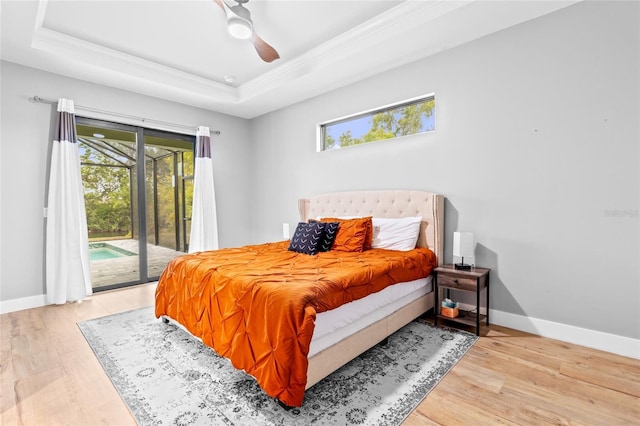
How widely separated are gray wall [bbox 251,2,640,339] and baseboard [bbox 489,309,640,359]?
0.04 meters

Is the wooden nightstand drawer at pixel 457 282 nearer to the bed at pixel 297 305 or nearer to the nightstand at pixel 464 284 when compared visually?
the nightstand at pixel 464 284

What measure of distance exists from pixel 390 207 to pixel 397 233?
42 cm

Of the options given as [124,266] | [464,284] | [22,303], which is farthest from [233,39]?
[22,303]

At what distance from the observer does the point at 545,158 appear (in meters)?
2.62

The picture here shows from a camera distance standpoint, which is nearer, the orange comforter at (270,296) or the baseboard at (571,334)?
the orange comforter at (270,296)

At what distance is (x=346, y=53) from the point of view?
130 inches

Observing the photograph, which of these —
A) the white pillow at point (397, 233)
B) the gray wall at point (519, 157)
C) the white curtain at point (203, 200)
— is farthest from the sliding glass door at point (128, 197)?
the white pillow at point (397, 233)

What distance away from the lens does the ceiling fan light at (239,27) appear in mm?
2304

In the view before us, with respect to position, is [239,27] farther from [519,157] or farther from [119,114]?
[119,114]

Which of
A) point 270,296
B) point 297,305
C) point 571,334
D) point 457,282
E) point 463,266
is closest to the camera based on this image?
point 297,305

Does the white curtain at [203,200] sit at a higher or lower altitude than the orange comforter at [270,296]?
higher

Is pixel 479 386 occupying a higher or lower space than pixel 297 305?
lower

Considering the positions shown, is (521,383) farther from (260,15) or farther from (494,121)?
(260,15)

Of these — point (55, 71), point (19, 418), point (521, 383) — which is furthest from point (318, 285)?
point (55, 71)
